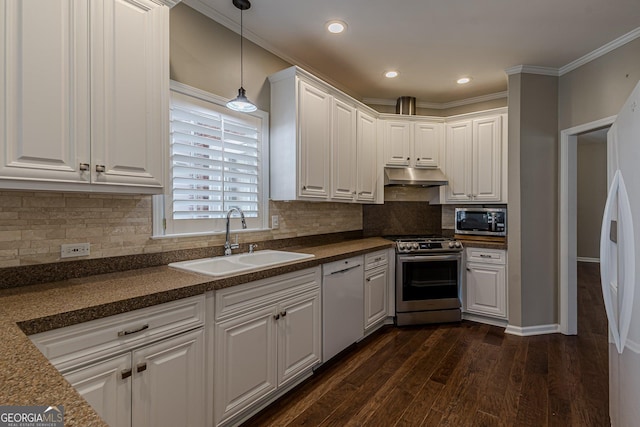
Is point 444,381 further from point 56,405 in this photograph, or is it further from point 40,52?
point 40,52

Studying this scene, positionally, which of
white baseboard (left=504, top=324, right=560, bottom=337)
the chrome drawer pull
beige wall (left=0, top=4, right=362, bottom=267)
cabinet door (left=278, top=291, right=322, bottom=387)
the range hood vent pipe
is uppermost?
the range hood vent pipe

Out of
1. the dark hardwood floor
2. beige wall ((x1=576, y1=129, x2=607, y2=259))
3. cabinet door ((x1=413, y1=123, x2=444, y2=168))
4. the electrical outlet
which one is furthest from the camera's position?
beige wall ((x1=576, y1=129, x2=607, y2=259))

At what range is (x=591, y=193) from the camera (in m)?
7.16

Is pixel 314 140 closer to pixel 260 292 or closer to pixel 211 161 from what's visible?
pixel 211 161

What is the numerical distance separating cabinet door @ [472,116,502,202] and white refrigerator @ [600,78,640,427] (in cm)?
224

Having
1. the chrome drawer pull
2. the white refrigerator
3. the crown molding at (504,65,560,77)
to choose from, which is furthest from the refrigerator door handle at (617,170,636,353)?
the crown molding at (504,65,560,77)

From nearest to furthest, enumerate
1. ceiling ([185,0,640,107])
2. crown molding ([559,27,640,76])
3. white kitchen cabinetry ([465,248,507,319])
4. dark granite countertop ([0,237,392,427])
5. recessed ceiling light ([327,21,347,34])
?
dark granite countertop ([0,237,392,427])
ceiling ([185,0,640,107])
recessed ceiling light ([327,21,347,34])
crown molding ([559,27,640,76])
white kitchen cabinetry ([465,248,507,319])

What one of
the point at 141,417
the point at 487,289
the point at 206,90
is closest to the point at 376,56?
the point at 206,90

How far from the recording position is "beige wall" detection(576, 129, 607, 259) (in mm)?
6980

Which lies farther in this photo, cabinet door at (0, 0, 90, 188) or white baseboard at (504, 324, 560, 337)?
white baseboard at (504, 324, 560, 337)

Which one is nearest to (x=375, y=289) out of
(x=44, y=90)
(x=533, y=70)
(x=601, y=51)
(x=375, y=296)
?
(x=375, y=296)

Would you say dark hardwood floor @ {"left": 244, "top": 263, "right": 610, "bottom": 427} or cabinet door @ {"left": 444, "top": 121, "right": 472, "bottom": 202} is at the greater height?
cabinet door @ {"left": 444, "top": 121, "right": 472, "bottom": 202}

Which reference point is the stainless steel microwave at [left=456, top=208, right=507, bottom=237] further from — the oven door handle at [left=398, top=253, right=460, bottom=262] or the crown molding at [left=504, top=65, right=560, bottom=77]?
the crown molding at [left=504, top=65, right=560, bottom=77]

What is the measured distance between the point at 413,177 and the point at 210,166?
98.6 inches
